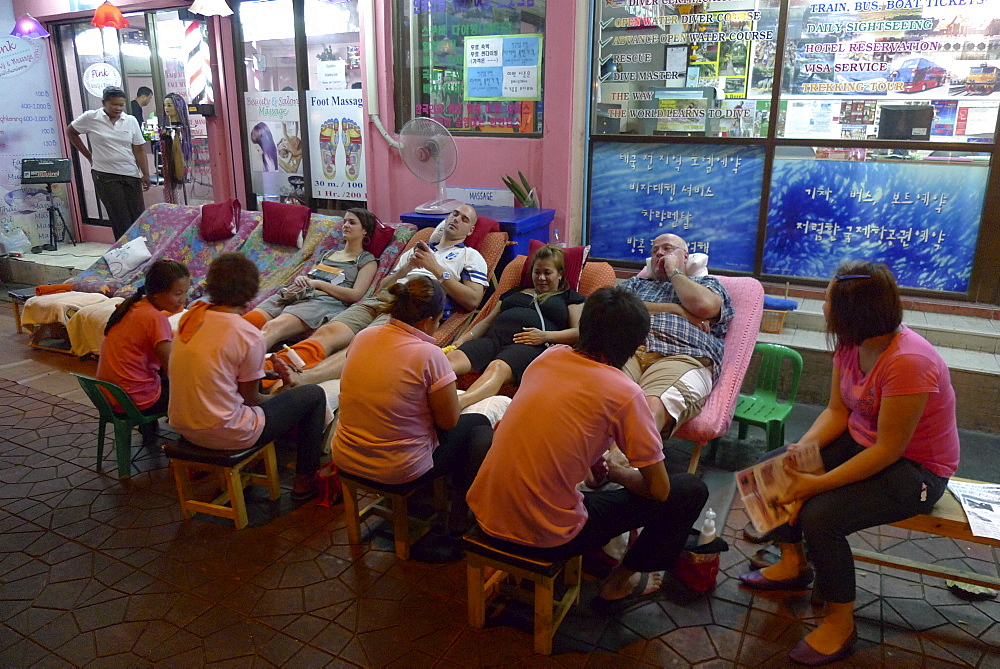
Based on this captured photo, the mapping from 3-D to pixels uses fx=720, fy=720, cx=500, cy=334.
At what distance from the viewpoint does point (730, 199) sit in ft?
18.1

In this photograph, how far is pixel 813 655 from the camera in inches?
89.4

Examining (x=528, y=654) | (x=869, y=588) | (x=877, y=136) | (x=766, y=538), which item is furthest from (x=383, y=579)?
(x=877, y=136)

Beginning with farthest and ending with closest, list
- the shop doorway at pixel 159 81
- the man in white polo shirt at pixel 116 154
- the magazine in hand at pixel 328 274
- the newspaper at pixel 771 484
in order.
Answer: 1. the shop doorway at pixel 159 81
2. the man in white polo shirt at pixel 116 154
3. the magazine in hand at pixel 328 274
4. the newspaper at pixel 771 484

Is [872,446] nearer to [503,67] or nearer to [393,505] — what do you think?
[393,505]

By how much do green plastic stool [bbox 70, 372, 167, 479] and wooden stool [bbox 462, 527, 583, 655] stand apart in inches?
78.2

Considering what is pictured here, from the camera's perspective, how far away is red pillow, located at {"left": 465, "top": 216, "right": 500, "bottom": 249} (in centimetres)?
471

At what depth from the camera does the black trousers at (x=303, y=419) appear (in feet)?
10.2

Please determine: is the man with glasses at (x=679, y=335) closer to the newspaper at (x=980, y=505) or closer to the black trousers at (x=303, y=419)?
the newspaper at (x=980, y=505)

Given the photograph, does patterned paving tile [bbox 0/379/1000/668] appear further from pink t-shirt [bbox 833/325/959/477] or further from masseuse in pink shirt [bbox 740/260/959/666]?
pink t-shirt [bbox 833/325/959/477]

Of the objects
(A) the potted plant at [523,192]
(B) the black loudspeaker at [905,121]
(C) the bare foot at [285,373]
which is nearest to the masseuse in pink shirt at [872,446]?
(C) the bare foot at [285,373]

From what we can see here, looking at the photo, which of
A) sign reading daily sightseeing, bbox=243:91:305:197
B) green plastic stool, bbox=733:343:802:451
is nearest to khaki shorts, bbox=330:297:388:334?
green plastic stool, bbox=733:343:802:451

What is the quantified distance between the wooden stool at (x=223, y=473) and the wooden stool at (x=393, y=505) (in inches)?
17.0

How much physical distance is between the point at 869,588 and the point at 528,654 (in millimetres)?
1321

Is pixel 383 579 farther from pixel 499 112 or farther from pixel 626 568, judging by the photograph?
pixel 499 112
